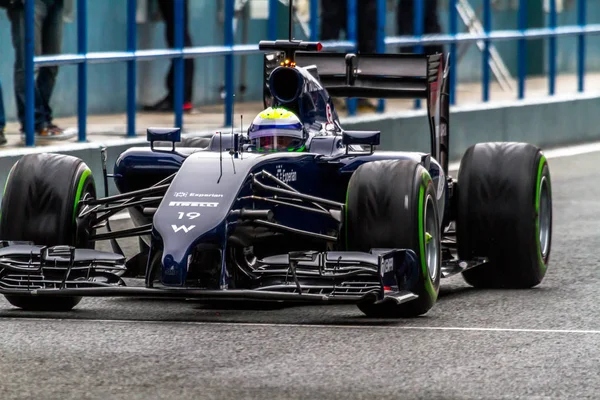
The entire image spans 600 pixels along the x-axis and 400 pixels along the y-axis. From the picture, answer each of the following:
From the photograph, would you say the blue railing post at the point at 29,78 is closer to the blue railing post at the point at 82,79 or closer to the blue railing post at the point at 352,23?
the blue railing post at the point at 82,79

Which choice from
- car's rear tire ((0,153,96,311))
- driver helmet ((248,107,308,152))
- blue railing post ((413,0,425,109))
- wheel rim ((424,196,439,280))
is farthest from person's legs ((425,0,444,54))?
car's rear tire ((0,153,96,311))

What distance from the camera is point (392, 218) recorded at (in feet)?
28.4

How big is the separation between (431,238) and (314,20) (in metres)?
9.24

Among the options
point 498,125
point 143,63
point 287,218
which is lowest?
point 498,125

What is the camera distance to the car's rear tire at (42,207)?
9.09 meters

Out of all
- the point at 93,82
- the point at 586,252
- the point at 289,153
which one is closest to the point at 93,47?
the point at 93,82

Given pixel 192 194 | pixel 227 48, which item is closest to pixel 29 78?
pixel 227 48

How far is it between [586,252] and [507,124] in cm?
860

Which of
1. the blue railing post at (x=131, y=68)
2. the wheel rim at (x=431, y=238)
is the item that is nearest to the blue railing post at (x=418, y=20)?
the blue railing post at (x=131, y=68)

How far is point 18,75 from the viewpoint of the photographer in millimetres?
14242

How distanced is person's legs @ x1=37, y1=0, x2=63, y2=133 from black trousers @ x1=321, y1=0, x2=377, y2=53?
4706mm

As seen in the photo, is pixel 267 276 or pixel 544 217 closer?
pixel 267 276

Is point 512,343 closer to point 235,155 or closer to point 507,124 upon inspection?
point 235,155

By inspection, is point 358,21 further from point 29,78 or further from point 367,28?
point 29,78
